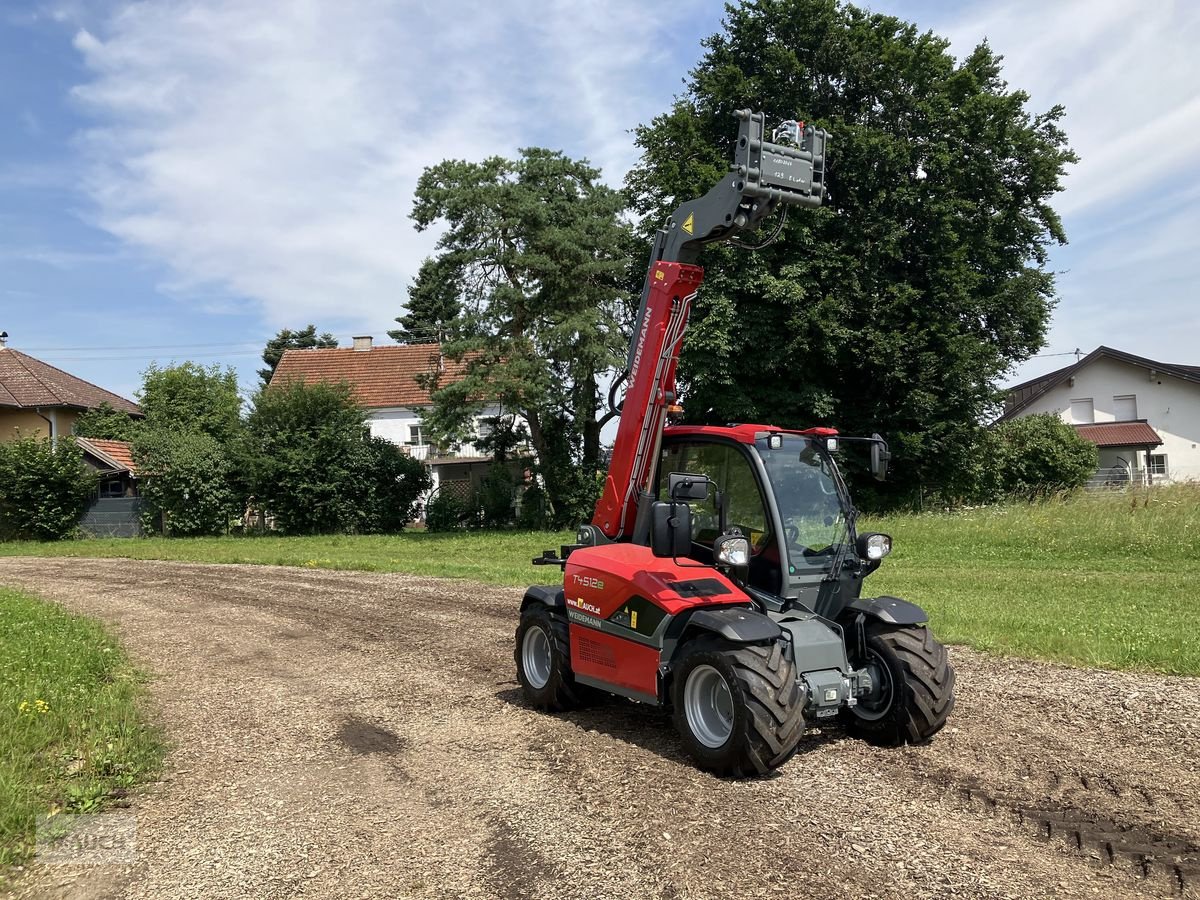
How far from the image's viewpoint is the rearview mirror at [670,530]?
665 cm

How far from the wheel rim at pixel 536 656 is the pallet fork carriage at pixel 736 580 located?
0.15 m

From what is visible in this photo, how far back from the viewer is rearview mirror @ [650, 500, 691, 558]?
262 inches

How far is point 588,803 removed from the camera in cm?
561

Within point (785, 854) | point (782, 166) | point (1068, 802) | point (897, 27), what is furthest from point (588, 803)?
point (897, 27)

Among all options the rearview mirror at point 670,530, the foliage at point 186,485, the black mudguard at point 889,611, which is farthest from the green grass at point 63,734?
the foliage at point 186,485

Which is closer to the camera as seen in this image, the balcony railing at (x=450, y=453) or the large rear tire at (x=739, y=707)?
the large rear tire at (x=739, y=707)

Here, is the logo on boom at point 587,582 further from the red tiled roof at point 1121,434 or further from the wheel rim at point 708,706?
the red tiled roof at point 1121,434

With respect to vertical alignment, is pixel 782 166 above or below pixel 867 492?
above

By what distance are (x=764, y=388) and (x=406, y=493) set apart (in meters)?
12.7

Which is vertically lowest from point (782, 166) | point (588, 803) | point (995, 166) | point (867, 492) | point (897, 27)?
point (588, 803)

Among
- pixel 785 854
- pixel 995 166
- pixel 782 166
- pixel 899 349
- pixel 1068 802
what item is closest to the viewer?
pixel 785 854

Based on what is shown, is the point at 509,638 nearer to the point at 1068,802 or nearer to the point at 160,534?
the point at 1068,802

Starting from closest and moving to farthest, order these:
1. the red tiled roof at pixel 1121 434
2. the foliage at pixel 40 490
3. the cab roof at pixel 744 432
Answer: the cab roof at pixel 744 432 < the foliage at pixel 40 490 < the red tiled roof at pixel 1121 434

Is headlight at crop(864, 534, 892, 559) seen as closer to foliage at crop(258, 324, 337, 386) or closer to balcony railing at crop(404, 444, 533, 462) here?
balcony railing at crop(404, 444, 533, 462)
